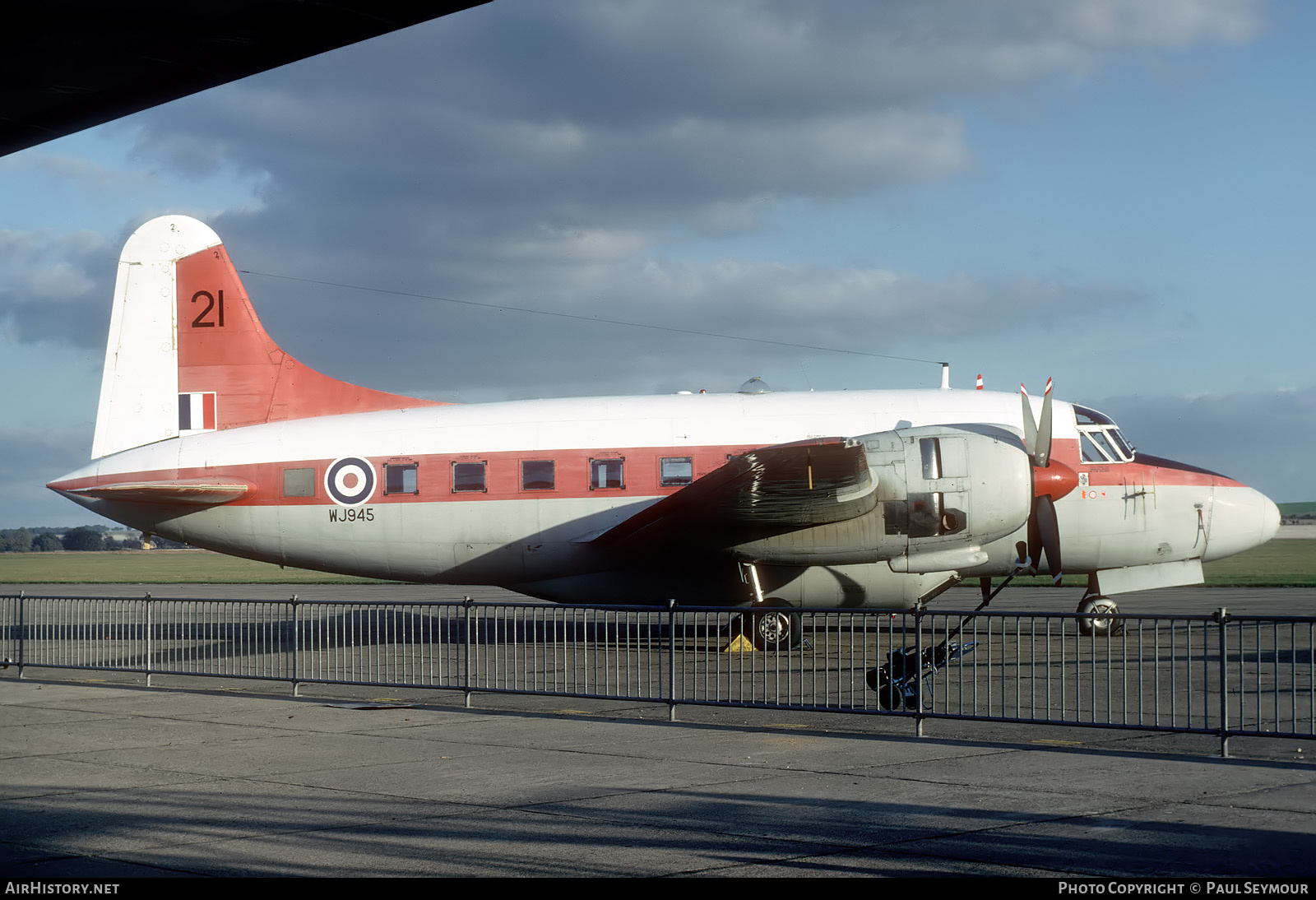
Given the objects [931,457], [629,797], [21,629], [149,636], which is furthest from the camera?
[931,457]

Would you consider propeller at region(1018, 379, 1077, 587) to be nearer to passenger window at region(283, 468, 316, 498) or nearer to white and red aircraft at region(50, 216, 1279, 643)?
white and red aircraft at region(50, 216, 1279, 643)

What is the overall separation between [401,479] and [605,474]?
3.67 meters

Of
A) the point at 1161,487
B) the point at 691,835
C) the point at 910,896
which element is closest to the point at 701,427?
the point at 1161,487

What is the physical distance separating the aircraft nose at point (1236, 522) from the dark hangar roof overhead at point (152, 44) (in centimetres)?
2002

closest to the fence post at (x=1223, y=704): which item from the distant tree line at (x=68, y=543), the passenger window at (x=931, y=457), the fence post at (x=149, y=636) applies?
the passenger window at (x=931, y=457)

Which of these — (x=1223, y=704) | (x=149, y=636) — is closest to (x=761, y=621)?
(x=149, y=636)

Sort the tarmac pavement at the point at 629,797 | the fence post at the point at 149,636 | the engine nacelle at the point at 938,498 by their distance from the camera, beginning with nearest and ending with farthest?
1. the tarmac pavement at the point at 629,797
2. the fence post at the point at 149,636
3. the engine nacelle at the point at 938,498

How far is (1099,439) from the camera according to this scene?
20578mm

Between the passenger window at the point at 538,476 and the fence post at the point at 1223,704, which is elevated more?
the passenger window at the point at 538,476

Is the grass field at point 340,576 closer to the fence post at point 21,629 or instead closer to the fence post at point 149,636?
the fence post at point 21,629

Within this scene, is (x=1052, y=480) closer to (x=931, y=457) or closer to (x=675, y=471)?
(x=931, y=457)

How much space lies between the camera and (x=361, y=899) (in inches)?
231

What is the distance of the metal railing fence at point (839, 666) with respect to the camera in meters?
11.4

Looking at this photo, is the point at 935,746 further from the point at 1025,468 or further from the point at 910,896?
the point at 1025,468
